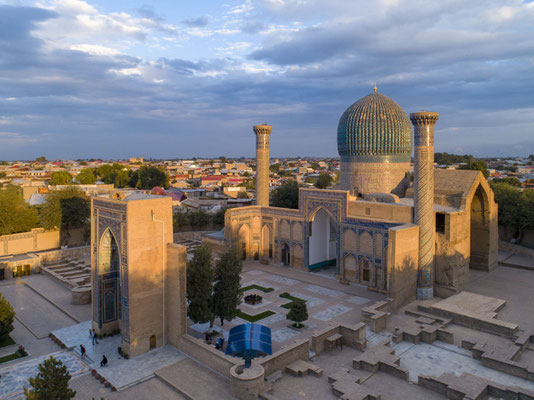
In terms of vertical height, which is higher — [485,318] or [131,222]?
[131,222]

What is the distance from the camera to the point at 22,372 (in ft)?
Result: 34.6

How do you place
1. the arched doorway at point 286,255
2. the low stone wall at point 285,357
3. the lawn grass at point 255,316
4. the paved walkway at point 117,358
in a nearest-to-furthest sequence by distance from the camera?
the paved walkway at point 117,358
the low stone wall at point 285,357
the lawn grass at point 255,316
the arched doorway at point 286,255

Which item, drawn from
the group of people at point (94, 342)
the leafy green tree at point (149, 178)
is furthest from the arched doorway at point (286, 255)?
the leafy green tree at point (149, 178)

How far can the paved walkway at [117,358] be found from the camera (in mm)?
10195

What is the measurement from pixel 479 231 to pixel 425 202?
19.1 ft

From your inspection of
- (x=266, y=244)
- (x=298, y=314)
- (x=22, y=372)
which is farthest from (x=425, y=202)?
(x=22, y=372)

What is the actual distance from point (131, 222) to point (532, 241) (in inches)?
925

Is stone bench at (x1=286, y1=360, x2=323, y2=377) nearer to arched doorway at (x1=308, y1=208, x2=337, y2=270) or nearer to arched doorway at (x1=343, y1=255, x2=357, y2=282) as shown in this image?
arched doorway at (x1=343, y1=255, x2=357, y2=282)

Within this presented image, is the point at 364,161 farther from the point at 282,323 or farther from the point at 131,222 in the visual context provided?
the point at 131,222

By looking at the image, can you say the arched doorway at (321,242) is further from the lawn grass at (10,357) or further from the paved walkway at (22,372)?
the lawn grass at (10,357)

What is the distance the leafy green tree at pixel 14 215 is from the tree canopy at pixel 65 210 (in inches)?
29.2

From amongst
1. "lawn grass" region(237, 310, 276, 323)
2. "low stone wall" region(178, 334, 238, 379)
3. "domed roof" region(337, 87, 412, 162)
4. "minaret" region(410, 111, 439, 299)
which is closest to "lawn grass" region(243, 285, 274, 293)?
"lawn grass" region(237, 310, 276, 323)

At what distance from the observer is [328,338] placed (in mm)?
12109

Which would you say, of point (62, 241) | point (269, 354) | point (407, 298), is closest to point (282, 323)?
point (269, 354)
